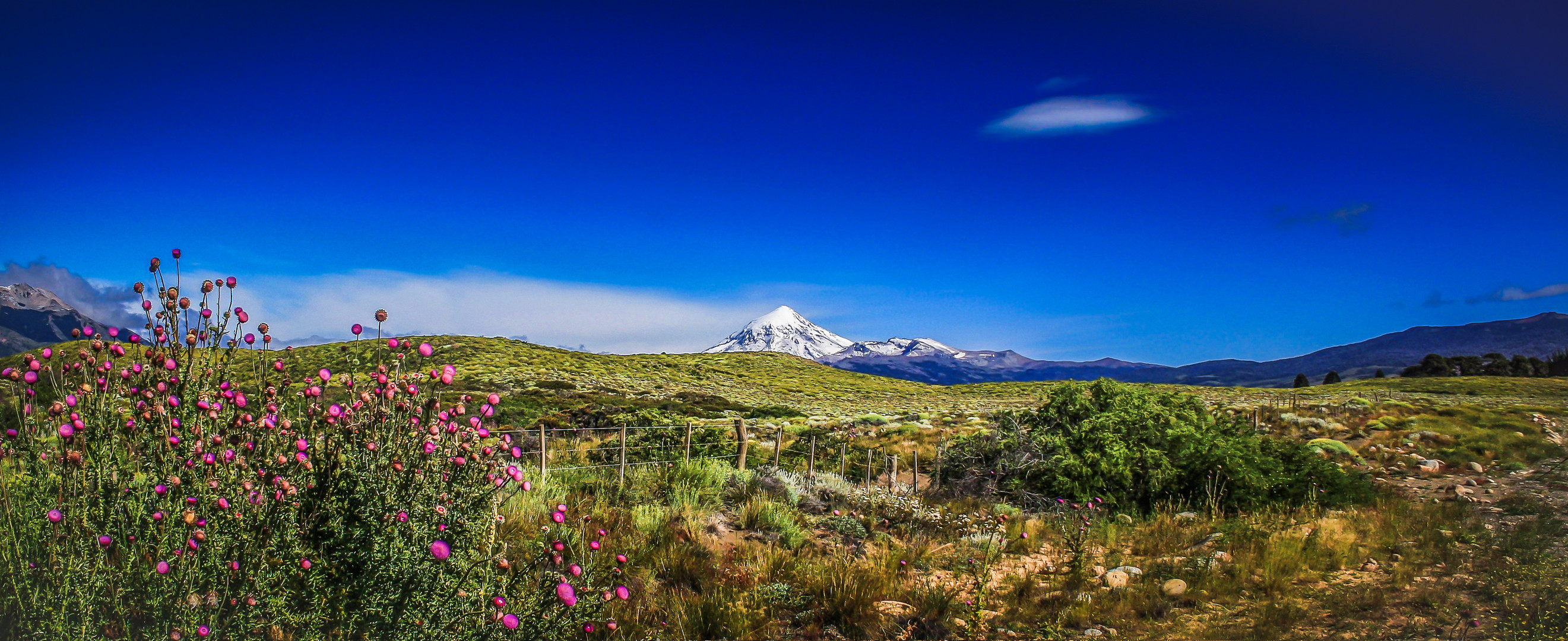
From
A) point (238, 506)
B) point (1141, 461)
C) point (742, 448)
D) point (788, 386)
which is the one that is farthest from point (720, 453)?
point (788, 386)

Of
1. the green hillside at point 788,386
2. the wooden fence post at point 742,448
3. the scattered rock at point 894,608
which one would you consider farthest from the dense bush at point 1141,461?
the green hillside at point 788,386

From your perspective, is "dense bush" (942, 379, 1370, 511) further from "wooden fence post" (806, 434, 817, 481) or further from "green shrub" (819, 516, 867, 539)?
"green shrub" (819, 516, 867, 539)

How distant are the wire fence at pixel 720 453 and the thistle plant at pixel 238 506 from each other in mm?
6122

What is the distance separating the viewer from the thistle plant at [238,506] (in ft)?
8.35

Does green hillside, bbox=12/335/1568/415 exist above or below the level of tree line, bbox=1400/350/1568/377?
below

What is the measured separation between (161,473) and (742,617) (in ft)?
10.8

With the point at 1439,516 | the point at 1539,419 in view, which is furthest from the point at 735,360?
the point at 1439,516

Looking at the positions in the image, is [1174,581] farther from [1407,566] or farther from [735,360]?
[735,360]

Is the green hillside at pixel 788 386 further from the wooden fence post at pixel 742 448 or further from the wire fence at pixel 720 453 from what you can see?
the wooden fence post at pixel 742 448

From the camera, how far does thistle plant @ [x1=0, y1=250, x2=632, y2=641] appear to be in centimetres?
254

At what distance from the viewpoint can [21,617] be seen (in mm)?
2527

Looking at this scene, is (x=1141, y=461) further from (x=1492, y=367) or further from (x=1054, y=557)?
(x=1492, y=367)

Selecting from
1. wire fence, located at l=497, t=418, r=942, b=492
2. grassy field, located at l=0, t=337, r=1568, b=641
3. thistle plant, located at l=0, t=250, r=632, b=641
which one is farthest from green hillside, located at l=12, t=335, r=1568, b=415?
thistle plant, located at l=0, t=250, r=632, b=641

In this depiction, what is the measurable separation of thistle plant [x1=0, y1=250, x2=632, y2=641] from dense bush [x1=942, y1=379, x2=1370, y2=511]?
359 inches
